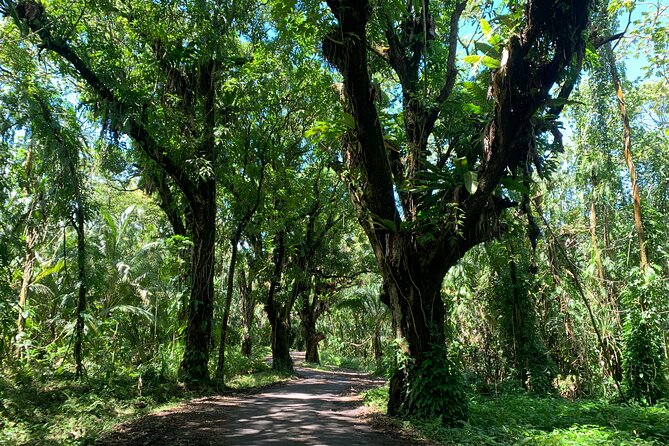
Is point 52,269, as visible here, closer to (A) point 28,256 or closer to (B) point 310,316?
(A) point 28,256

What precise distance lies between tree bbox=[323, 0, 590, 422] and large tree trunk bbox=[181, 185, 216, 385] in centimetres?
486

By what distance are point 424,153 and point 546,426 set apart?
5.49 metres

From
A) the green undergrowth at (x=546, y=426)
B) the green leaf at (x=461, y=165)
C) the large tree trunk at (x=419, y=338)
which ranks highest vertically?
the green leaf at (x=461, y=165)

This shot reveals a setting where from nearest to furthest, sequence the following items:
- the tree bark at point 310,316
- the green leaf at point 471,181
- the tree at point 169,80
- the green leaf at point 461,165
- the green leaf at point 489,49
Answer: the green leaf at point 489,49 < the green leaf at point 471,181 < the green leaf at point 461,165 < the tree at point 169,80 < the tree bark at point 310,316

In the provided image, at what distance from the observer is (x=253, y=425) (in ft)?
24.8

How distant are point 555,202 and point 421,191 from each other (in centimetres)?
1357

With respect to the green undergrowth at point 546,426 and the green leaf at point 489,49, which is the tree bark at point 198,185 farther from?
the green leaf at point 489,49

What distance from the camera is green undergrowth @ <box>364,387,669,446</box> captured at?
21.6ft

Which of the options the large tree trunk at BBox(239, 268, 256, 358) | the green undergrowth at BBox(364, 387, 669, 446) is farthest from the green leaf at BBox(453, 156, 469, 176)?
the large tree trunk at BBox(239, 268, 256, 358)

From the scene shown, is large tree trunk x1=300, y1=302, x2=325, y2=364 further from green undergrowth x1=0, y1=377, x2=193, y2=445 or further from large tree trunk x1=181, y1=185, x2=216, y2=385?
green undergrowth x1=0, y1=377, x2=193, y2=445

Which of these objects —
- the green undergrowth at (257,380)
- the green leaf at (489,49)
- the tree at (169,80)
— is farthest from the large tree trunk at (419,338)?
the green undergrowth at (257,380)

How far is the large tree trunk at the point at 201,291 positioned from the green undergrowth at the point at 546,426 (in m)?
4.21

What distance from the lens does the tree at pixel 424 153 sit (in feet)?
21.8

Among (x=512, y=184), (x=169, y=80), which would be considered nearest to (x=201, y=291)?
(x=169, y=80)
